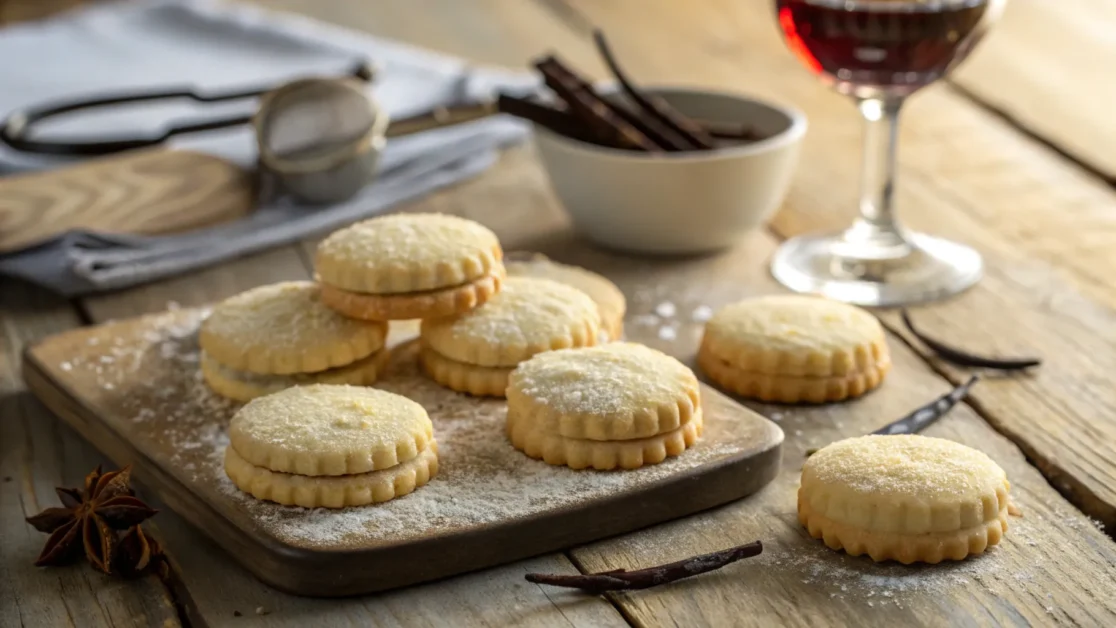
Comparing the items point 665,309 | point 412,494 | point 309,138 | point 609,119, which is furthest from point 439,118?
point 412,494

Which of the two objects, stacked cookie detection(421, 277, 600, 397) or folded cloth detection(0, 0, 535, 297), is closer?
stacked cookie detection(421, 277, 600, 397)

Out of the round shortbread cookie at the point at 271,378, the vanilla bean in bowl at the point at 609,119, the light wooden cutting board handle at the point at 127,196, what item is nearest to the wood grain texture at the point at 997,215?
the vanilla bean in bowl at the point at 609,119

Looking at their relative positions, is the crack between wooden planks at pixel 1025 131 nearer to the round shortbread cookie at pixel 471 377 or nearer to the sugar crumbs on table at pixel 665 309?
the sugar crumbs on table at pixel 665 309

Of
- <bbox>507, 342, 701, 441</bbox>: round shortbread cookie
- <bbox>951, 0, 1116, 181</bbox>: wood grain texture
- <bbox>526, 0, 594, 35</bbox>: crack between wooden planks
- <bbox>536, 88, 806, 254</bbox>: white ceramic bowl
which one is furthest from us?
<bbox>526, 0, 594, 35</bbox>: crack between wooden planks

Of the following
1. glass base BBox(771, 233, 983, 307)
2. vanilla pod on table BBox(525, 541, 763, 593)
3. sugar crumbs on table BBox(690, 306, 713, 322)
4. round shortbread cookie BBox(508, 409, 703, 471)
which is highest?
round shortbread cookie BBox(508, 409, 703, 471)

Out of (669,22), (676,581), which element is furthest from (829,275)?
(669,22)

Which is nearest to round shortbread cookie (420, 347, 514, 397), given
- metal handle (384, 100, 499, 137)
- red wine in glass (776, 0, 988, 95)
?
red wine in glass (776, 0, 988, 95)

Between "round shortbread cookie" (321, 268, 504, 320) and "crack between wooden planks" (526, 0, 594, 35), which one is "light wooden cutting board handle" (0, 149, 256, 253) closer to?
"round shortbread cookie" (321, 268, 504, 320)
